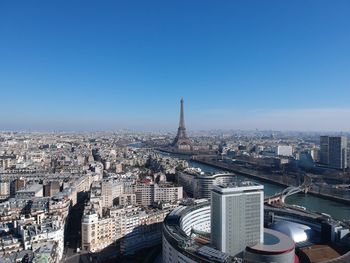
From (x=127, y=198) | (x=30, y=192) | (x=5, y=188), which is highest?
(x=30, y=192)

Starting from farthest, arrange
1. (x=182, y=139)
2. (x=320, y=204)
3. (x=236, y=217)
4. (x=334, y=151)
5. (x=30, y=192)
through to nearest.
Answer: (x=182, y=139) < (x=334, y=151) < (x=320, y=204) < (x=30, y=192) < (x=236, y=217)

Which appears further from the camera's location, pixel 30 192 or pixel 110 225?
pixel 30 192

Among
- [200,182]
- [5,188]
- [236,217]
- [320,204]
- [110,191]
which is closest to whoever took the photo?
[236,217]

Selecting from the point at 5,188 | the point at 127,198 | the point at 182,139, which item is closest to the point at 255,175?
the point at 127,198

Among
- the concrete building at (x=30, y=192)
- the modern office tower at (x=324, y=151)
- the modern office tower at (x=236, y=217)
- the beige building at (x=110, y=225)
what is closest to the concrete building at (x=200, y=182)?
the beige building at (x=110, y=225)

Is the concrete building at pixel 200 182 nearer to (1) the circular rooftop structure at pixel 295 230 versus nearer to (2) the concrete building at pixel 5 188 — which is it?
(1) the circular rooftop structure at pixel 295 230

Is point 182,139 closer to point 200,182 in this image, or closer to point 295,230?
point 200,182
